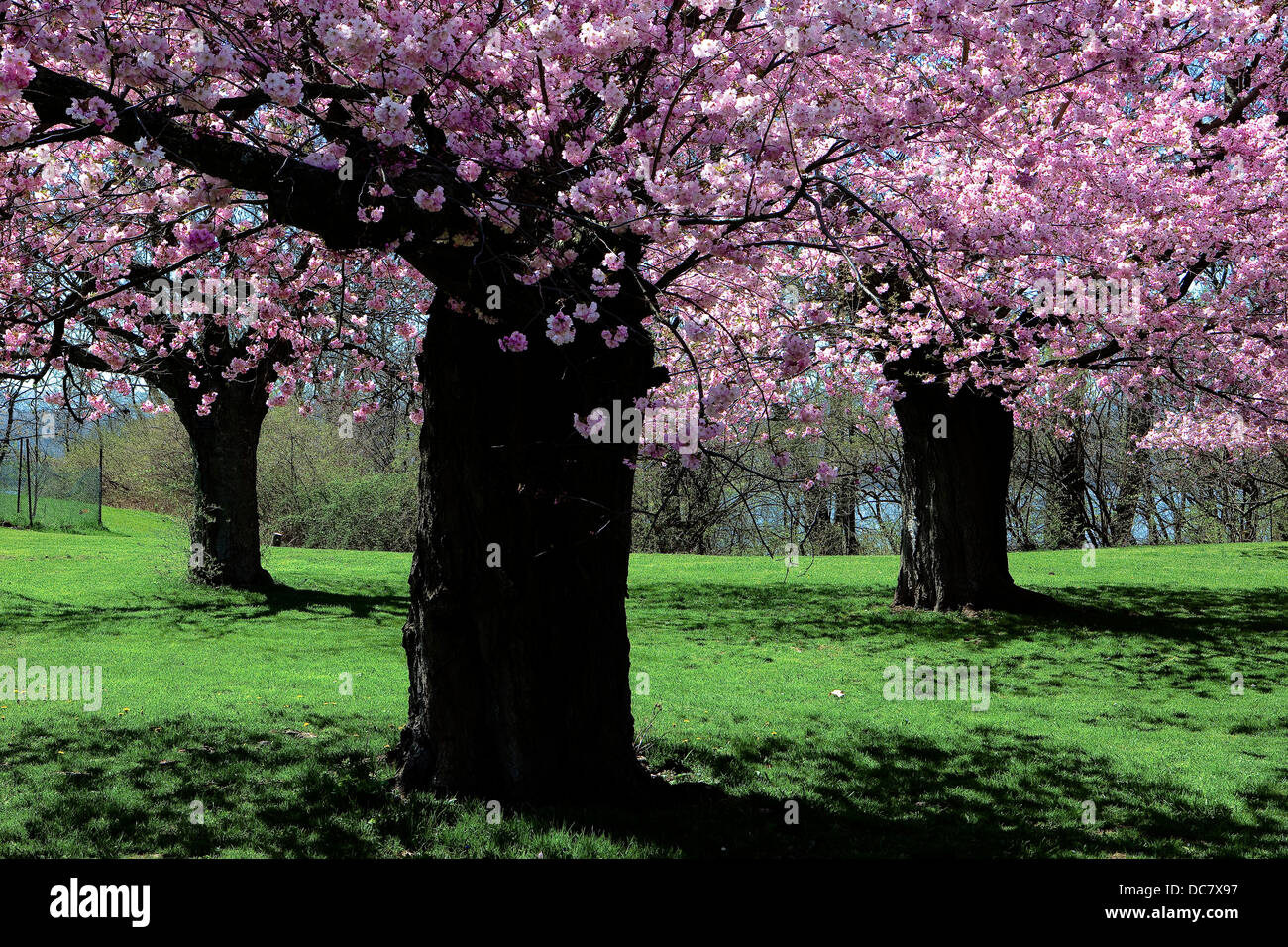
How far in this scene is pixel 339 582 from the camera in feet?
57.8

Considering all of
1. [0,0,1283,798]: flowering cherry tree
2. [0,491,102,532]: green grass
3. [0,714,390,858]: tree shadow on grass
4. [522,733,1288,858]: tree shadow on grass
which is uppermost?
[0,0,1283,798]: flowering cherry tree

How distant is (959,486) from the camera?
519 inches

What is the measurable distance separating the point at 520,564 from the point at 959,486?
9716 mm

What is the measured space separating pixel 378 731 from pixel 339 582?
434 inches

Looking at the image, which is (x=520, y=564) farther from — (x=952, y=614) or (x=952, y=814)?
(x=952, y=614)

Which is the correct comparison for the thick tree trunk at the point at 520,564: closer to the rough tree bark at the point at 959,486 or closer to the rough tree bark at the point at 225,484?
the rough tree bark at the point at 959,486

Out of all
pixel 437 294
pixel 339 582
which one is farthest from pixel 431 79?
pixel 339 582

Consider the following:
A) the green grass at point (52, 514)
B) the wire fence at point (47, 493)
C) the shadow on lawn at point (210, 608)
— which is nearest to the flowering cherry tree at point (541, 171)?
the shadow on lawn at point (210, 608)

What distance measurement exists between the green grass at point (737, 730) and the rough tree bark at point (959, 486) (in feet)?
2.09

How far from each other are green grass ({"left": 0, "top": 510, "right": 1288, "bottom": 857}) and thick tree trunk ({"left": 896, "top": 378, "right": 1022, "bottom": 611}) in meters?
0.64

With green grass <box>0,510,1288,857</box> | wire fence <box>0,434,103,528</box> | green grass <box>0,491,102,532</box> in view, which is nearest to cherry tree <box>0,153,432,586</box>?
green grass <box>0,510,1288,857</box>

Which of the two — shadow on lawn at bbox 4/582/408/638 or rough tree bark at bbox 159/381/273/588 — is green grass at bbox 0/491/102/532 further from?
rough tree bark at bbox 159/381/273/588

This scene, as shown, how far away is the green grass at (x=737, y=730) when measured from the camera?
4.97 m

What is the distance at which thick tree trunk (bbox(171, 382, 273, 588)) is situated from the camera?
15039 millimetres
